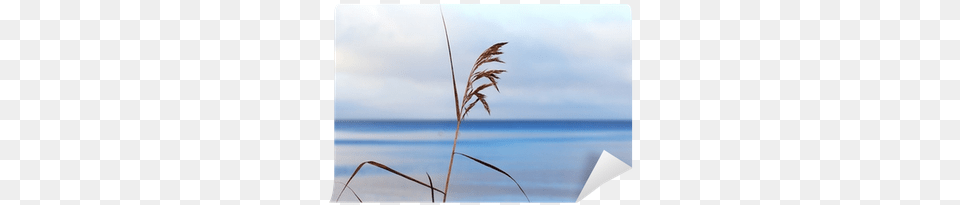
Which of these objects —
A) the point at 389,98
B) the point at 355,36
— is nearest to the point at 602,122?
the point at 389,98

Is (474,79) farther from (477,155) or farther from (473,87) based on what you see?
(477,155)

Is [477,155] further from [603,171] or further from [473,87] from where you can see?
[603,171]

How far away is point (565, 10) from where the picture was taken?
3309mm

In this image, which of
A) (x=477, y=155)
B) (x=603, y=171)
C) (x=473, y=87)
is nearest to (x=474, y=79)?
(x=473, y=87)

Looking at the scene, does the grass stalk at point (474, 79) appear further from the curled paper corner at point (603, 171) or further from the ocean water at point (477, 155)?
the curled paper corner at point (603, 171)

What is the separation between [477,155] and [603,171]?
0.73 m

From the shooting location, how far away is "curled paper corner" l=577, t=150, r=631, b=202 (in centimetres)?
335

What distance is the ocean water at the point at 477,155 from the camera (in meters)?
3.30

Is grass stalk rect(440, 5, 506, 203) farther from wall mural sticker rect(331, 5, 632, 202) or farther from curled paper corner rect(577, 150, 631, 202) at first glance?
curled paper corner rect(577, 150, 631, 202)

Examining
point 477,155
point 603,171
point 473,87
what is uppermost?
point 473,87

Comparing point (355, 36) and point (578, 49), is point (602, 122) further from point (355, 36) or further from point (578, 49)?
point (355, 36)

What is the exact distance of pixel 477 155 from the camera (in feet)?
10.9

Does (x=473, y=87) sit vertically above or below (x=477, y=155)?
above

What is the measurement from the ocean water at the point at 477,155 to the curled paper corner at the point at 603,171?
3cm
